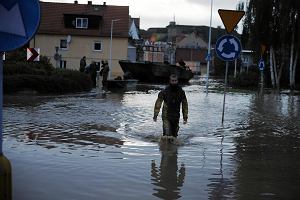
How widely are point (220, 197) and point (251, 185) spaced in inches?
36.2

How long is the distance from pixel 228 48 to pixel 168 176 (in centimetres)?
712

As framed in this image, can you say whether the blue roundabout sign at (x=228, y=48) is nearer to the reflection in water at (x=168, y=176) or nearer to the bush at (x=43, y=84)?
the reflection in water at (x=168, y=176)

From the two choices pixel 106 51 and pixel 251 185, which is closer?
pixel 251 185

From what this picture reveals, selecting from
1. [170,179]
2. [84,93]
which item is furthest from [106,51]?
[170,179]

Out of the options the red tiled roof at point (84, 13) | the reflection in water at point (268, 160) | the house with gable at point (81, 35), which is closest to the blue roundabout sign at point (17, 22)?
the reflection in water at point (268, 160)

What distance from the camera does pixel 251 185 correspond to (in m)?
7.95

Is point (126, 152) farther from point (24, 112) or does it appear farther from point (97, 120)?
point (24, 112)

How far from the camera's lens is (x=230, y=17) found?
47.7 ft

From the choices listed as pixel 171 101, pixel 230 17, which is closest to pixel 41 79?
pixel 230 17

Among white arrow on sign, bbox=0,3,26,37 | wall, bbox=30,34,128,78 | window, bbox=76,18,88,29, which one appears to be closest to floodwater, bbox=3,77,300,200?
white arrow on sign, bbox=0,3,26,37

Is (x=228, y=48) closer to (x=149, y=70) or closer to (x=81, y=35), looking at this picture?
(x=149, y=70)

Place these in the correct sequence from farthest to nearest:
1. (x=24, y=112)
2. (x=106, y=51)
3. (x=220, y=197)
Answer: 1. (x=106, y=51)
2. (x=24, y=112)
3. (x=220, y=197)

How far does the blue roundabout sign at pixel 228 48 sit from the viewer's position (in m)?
14.8

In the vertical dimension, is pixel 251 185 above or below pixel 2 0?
below
